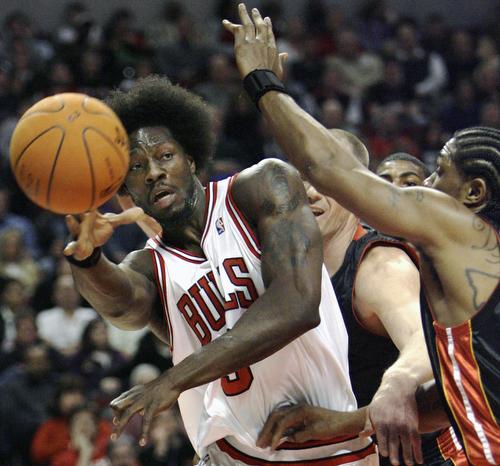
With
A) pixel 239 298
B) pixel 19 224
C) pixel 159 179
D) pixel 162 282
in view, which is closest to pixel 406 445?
pixel 239 298

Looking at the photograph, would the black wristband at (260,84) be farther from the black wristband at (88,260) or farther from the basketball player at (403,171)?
the basketball player at (403,171)

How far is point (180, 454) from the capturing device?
29.2 feet

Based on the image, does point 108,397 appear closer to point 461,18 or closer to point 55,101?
point 55,101

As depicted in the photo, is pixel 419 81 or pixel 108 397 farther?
pixel 419 81

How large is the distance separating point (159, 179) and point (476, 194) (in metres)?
1.46

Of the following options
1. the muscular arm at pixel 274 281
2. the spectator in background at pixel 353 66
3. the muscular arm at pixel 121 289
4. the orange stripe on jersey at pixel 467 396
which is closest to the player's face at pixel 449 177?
the orange stripe on jersey at pixel 467 396

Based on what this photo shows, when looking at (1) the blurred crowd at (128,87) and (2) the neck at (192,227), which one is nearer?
(2) the neck at (192,227)

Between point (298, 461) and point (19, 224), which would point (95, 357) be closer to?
point (19, 224)

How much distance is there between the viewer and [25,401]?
900 cm

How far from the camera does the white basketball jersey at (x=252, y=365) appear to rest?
4391mm

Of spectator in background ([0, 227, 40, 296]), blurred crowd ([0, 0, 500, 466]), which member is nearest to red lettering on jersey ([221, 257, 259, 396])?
blurred crowd ([0, 0, 500, 466])

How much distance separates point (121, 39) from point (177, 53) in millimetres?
848

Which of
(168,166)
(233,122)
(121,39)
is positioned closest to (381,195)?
(168,166)

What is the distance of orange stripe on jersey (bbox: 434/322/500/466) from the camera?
351cm
